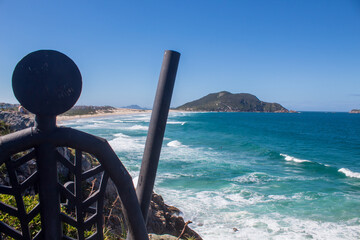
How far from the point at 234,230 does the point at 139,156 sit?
11.5 metres

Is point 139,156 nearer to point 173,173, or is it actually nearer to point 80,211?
point 173,173

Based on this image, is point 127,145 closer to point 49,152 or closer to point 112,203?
point 112,203

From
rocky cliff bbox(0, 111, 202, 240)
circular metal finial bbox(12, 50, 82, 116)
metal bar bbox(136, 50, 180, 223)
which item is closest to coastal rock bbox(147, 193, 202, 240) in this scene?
rocky cliff bbox(0, 111, 202, 240)

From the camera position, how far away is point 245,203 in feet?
38.2

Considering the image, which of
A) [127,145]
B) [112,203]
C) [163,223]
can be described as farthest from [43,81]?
[127,145]

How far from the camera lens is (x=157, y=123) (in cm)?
208

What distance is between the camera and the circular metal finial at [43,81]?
1.58 meters

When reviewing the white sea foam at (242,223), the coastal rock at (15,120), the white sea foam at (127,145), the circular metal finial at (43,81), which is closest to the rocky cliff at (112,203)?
the coastal rock at (15,120)

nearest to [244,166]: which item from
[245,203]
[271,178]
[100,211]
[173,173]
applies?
[271,178]

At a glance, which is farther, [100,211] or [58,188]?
[100,211]

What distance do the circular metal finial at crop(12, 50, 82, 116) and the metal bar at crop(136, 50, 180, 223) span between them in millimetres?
679

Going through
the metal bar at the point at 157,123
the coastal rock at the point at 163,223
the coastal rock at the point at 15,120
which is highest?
the metal bar at the point at 157,123

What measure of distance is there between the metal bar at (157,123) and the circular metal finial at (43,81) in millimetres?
679

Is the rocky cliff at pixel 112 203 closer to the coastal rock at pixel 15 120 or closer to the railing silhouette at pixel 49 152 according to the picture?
the coastal rock at pixel 15 120
